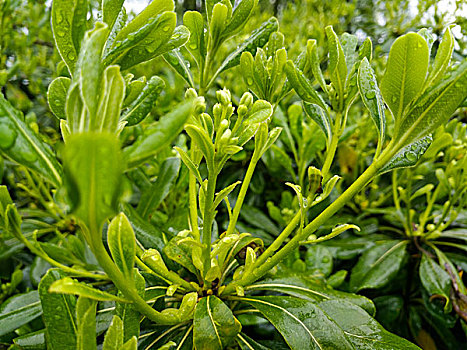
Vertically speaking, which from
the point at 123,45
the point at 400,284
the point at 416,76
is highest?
the point at 123,45

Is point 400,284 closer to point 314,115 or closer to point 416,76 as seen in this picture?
point 314,115

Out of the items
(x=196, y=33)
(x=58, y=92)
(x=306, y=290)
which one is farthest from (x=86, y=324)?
(x=196, y=33)

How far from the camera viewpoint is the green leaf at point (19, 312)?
0.88m

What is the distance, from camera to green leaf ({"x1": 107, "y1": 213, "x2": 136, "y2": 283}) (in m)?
0.54

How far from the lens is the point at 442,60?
1.97ft

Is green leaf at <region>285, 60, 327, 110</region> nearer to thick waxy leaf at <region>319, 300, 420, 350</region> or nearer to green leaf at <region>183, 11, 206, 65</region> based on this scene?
green leaf at <region>183, 11, 206, 65</region>

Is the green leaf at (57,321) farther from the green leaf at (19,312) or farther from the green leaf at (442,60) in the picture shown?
the green leaf at (442,60)

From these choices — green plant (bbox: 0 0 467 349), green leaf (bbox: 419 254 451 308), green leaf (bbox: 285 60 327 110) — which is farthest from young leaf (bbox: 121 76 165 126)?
green leaf (bbox: 419 254 451 308)

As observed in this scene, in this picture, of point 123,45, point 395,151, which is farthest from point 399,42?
point 123,45

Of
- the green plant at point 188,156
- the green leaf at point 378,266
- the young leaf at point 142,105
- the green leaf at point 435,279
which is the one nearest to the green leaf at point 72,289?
the green plant at point 188,156

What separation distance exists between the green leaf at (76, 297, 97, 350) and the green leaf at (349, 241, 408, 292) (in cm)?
88

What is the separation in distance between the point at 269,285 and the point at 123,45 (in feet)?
1.96

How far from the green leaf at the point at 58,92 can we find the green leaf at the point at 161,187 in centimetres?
47

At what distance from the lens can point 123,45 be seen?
21.1 inches
